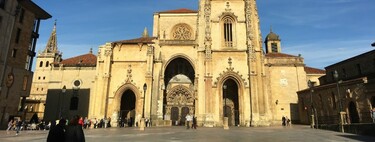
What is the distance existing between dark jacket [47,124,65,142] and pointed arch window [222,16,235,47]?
82.2 feet

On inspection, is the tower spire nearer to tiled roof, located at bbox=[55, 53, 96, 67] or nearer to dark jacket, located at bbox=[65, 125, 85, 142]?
tiled roof, located at bbox=[55, 53, 96, 67]

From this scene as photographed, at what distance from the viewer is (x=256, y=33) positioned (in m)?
28.7

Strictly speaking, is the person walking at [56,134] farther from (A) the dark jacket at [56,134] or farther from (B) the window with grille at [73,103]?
(B) the window with grille at [73,103]

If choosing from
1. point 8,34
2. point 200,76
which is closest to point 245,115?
point 200,76

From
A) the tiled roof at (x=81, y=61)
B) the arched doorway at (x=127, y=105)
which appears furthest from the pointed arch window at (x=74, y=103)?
the arched doorway at (x=127, y=105)

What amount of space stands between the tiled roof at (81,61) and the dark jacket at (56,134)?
34.4m

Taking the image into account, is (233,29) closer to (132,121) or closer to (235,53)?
(235,53)

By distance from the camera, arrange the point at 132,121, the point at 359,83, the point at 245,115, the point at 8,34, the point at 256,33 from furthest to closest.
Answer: the point at 132,121 → the point at 256,33 → the point at 245,115 → the point at 8,34 → the point at 359,83

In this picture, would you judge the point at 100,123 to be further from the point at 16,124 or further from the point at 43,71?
the point at 43,71

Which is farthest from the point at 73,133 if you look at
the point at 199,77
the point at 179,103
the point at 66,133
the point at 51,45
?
the point at 51,45

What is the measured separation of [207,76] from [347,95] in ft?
46.0

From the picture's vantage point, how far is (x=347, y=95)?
24.2 meters

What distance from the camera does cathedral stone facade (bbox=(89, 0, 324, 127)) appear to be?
26.8m

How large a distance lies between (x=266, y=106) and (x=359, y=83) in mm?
8807
